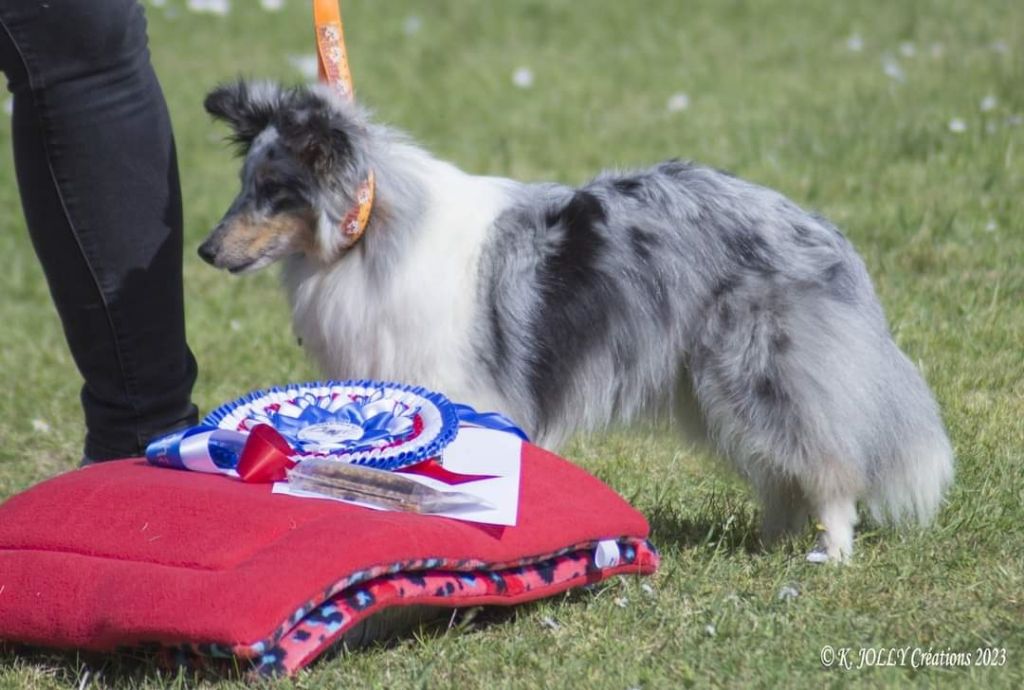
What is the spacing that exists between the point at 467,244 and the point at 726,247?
0.66 metres

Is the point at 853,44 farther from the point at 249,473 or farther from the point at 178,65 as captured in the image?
the point at 249,473

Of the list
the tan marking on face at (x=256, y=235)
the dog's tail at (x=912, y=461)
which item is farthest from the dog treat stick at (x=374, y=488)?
the dog's tail at (x=912, y=461)

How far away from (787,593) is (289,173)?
159cm

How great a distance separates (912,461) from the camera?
134 inches

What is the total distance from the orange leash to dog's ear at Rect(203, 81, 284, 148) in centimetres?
15

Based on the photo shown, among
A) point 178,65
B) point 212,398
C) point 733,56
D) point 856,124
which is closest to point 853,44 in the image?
point 733,56

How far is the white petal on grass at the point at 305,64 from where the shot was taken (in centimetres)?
862

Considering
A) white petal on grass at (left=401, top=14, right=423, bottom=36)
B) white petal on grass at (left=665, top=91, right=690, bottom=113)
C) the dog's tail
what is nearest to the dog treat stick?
the dog's tail

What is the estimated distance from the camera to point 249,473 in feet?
10.1

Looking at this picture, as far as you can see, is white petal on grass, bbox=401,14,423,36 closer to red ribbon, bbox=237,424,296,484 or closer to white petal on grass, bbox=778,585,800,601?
red ribbon, bbox=237,424,296,484

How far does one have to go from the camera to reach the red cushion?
2.65 meters

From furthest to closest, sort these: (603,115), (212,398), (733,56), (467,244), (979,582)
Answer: (733,56), (603,115), (212,398), (467,244), (979,582)

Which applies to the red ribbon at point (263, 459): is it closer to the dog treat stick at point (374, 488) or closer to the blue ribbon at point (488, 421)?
the dog treat stick at point (374, 488)

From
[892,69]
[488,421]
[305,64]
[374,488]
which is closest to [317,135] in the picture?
[488,421]
